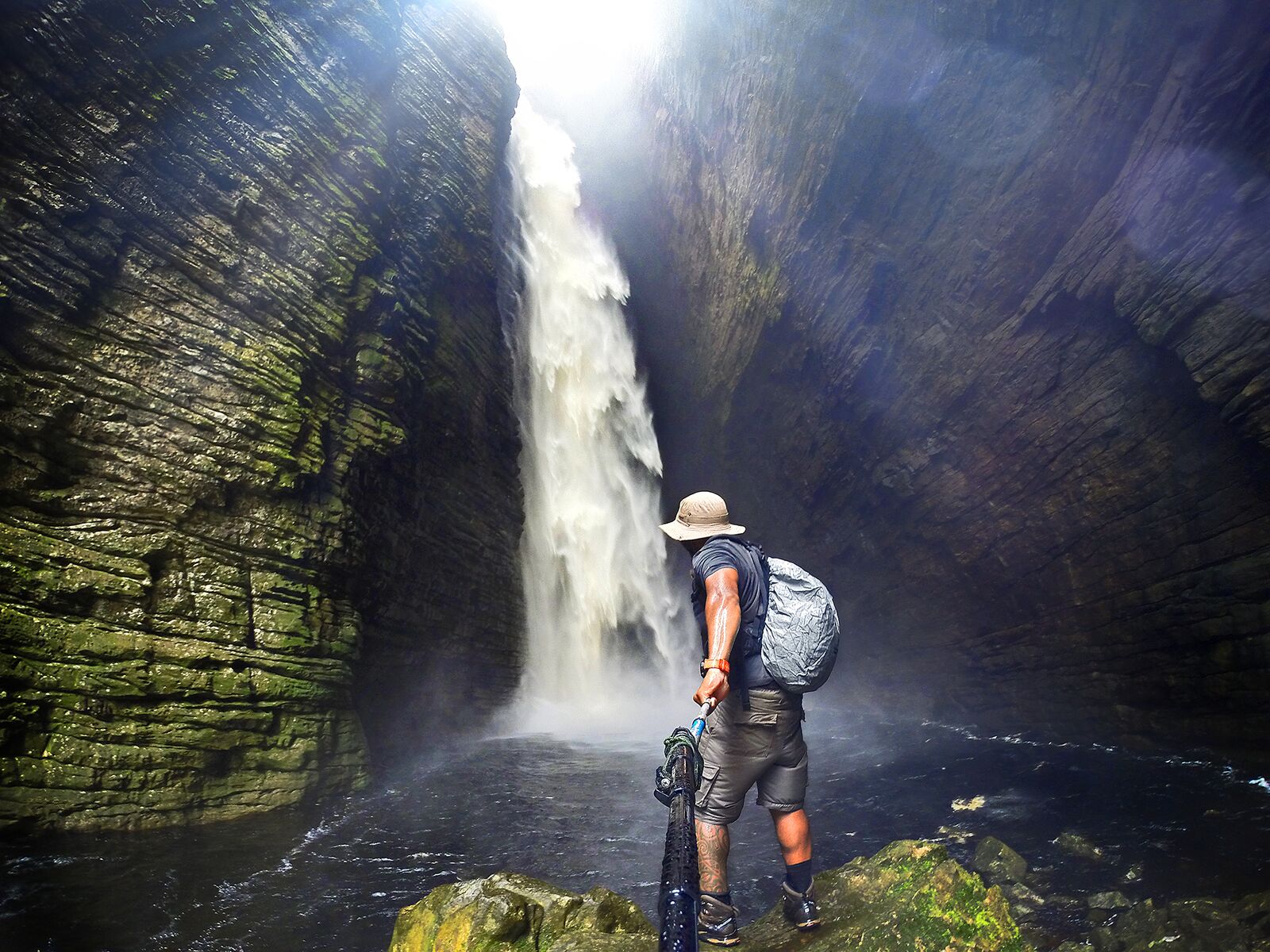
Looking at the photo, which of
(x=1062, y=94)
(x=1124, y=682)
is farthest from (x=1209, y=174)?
(x=1124, y=682)

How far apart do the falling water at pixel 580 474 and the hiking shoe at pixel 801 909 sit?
48.6ft

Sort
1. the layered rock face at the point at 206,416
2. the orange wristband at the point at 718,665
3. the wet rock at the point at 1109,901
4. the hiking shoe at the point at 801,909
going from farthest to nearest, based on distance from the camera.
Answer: the layered rock face at the point at 206,416
the wet rock at the point at 1109,901
the hiking shoe at the point at 801,909
the orange wristband at the point at 718,665

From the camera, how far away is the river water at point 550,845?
15.8 ft

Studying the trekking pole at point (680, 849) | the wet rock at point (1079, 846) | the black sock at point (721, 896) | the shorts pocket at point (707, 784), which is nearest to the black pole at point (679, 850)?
the trekking pole at point (680, 849)

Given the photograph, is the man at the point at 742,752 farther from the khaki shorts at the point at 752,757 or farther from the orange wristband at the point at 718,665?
the orange wristband at the point at 718,665

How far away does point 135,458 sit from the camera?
796 centimetres

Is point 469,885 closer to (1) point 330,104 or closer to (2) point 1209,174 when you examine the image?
(2) point 1209,174

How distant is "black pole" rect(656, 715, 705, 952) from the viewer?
1.92 meters

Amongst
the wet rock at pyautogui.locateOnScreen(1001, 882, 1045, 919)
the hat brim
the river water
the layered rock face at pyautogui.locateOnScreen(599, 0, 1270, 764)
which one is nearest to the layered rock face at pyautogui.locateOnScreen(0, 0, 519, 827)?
the river water

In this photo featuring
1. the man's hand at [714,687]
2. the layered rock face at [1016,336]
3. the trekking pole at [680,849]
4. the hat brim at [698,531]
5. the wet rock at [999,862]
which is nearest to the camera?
the trekking pole at [680,849]

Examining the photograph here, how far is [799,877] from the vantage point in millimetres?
3496

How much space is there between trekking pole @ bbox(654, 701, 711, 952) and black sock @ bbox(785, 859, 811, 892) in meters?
0.86

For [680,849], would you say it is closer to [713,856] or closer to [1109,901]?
[713,856]

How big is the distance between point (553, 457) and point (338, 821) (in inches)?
545
